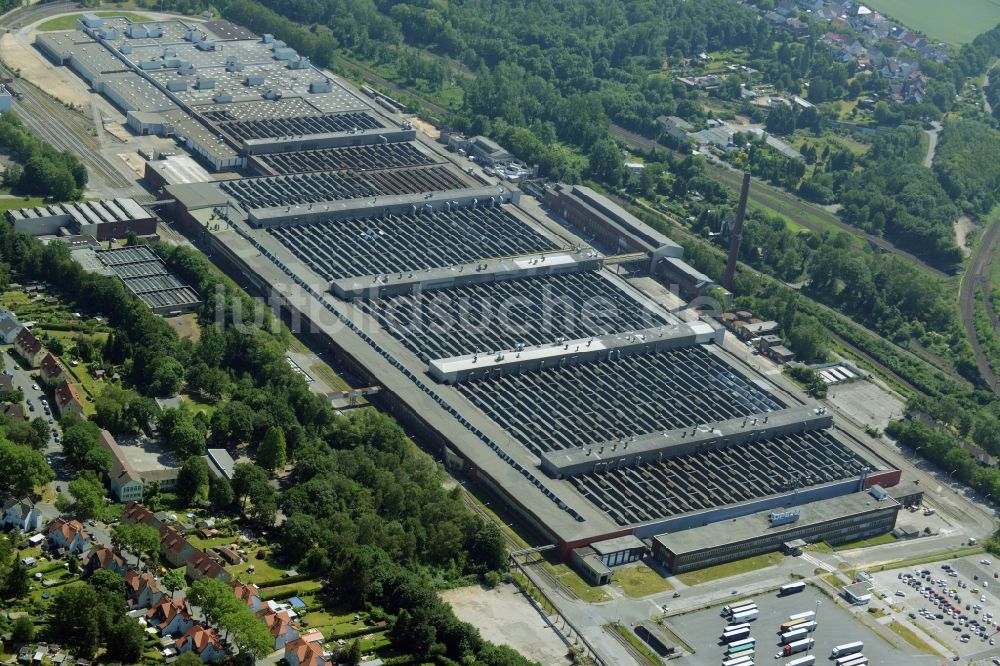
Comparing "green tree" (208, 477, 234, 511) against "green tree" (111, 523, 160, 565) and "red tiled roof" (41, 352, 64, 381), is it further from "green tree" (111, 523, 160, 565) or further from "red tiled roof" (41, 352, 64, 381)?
"red tiled roof" (41, 352, 64, 381)

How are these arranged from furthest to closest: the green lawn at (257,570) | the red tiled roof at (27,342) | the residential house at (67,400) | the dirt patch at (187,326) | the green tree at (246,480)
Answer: the dirt patch at (187,326) < the red tiled roof at (27,342) < the residential house at (67,400) < the green tree at (246,480) < the green lawn at (257,570)

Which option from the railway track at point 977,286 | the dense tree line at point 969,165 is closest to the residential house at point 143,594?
the railway track at point 977,286

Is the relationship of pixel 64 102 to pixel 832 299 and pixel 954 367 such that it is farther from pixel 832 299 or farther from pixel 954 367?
pixel 954 367

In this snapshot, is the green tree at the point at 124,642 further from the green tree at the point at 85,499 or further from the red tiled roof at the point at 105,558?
the green tree at the point at 85,499

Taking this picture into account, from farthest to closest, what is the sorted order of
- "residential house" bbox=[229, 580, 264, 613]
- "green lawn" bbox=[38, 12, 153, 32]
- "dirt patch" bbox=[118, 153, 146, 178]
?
A: 1. "green lawn" bbox=[38, 12, 153, 32]
2. "dirt patch" bbox=[118, 153, 146, 178]
3. "residential house" bbox=[229, 580, 264, 613]

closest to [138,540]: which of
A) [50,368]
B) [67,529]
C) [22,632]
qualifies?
[67,529]


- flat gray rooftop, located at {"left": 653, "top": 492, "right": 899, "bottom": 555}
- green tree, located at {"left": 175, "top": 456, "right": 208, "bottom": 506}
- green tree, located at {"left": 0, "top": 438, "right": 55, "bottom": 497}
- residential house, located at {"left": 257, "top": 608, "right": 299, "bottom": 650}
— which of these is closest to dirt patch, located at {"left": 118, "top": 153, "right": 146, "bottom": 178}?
green tree, located at {"left": 175, "top": 456, "right": 208, "bottom": 506}
